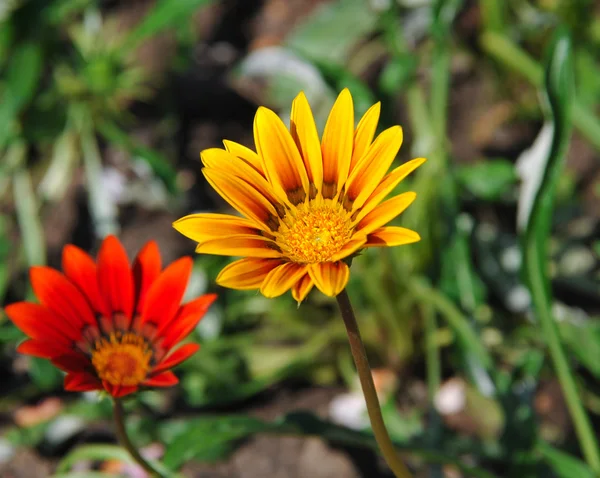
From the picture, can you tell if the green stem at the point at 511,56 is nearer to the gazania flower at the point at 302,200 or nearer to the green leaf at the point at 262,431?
the green leaf at the point at 262,431

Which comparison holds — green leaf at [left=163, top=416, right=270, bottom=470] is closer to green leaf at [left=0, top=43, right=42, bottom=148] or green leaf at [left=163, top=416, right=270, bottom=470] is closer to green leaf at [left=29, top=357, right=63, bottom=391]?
green leaf at [left=29, top=357, right=63, bottom=391]

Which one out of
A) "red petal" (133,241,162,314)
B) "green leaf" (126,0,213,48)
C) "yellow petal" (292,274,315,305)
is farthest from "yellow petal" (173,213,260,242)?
"green leaf" (126,0,213,48)

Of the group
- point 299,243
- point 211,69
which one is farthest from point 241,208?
point 211,69

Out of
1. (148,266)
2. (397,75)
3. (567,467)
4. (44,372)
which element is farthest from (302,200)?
(44,372)

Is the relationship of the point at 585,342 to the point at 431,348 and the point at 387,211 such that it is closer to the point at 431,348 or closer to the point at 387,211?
the point at 431,348

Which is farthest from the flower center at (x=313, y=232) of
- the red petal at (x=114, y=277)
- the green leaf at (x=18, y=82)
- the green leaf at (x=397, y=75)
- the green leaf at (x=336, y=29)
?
the green leaf at (x=336, y=29)

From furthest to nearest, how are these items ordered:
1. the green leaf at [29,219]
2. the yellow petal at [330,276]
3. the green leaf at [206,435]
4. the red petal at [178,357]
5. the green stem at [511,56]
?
the green leaf at [29,219] < the green stem at [511,56] < the green leaf at [206,435] < the red petal at [178,357] < the yellow petal at [330,276]

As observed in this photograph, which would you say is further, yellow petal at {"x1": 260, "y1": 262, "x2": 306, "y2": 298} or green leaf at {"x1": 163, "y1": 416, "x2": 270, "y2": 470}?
green leaf at {"x1": 163, "y1": 416, "x2": 270, "y2": 470}
